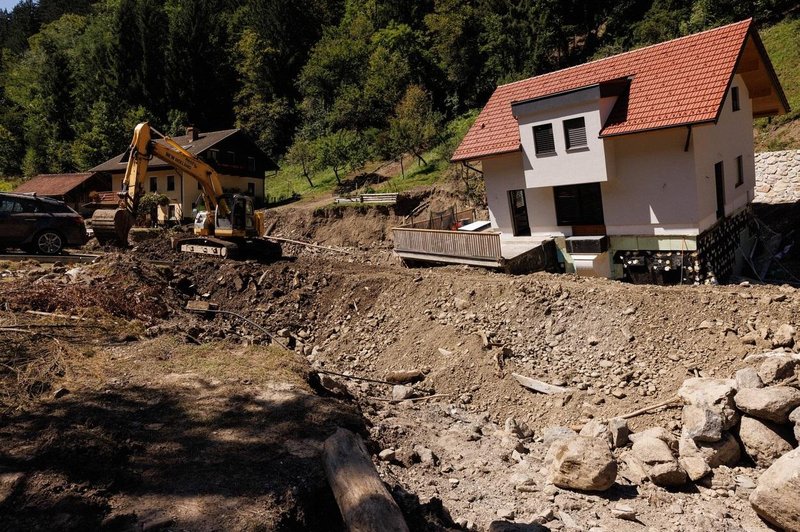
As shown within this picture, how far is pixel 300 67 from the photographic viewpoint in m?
64.3

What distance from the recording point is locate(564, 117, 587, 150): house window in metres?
17.1

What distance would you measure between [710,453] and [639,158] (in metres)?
10.6

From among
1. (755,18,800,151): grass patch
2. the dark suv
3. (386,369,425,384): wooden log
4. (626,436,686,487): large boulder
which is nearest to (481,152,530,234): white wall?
(386,369,425,384): wooden log

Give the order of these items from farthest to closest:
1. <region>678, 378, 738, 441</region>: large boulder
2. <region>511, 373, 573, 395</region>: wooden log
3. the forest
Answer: the forest < <region>511, 373, 573, 395</region>: wooden log < <region>678, 378, 738, 441</region>: large boulder

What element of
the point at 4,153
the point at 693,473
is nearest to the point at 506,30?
the point at 693,473

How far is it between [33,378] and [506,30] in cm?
4588

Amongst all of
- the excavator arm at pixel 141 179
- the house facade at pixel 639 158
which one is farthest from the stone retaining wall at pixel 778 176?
the excavator arm at pixel 141 179

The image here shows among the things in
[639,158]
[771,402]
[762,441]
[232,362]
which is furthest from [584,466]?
[639,158]

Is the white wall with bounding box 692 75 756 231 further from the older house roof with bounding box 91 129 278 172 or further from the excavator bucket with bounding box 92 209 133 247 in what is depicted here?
the older house roof with bounding box 91 129 278 172

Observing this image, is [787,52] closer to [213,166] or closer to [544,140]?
[544,140]

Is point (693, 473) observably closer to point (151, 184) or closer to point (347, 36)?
point (151, 184)

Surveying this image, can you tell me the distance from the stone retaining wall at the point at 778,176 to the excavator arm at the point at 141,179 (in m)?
21.9

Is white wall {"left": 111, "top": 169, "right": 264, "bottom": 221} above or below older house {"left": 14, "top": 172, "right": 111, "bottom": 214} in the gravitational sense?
below

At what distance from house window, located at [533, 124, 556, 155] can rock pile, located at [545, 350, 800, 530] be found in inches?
404
